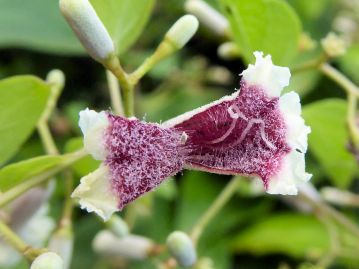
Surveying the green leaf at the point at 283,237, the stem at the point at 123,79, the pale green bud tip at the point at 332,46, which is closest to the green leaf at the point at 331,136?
the pale green bud tip at the point at 332,46

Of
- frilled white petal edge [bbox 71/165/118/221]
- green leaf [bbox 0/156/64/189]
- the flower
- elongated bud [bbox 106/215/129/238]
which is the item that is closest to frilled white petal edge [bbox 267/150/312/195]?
the flower

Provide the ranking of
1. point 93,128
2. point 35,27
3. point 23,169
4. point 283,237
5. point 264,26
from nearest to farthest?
point 93,128, point 23,169, point 264,26, point 35,27, point 283,237

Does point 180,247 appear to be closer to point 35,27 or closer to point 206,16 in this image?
point 206,16

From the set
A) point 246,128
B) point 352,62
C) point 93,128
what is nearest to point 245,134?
point 246,128

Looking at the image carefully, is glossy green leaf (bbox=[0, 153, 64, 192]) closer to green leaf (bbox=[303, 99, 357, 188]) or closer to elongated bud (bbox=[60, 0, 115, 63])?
elongated bud (bbox=[60, 0, 115, 63])

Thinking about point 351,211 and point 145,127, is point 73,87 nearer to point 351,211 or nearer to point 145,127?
point 351,211

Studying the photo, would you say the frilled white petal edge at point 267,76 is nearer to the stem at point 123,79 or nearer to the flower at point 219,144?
the flower at point 219,144

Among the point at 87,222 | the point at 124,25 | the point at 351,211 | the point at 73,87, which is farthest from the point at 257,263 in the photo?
the point at 124,25
